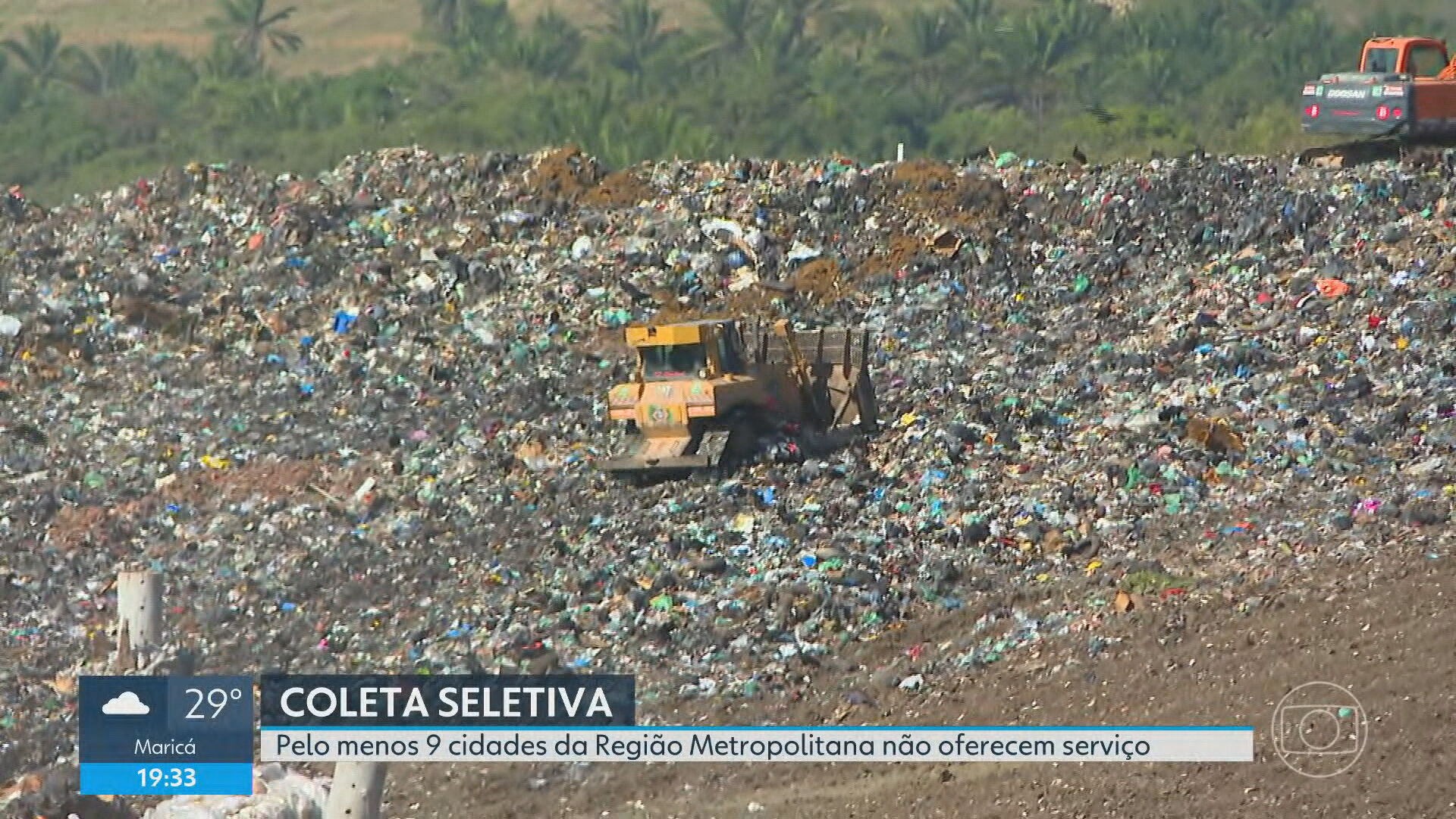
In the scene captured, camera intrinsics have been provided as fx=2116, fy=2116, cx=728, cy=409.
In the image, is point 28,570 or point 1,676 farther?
point 28,570

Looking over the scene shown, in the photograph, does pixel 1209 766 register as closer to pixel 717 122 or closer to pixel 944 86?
pixel 717 122

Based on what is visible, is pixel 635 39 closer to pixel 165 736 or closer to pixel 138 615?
pixel 138 615

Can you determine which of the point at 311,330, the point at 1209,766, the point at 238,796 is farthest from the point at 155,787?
the point at 311,330

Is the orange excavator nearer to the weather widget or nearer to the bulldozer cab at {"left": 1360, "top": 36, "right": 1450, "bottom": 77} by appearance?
the bulldozer cab at {"left": 1360, "top": 36, "right": 1450, "bottom": 77}

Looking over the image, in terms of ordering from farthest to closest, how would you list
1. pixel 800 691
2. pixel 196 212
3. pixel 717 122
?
pixel 717 122
pixel 196 212
pixel 800 691

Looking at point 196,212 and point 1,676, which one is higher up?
point 196,212
